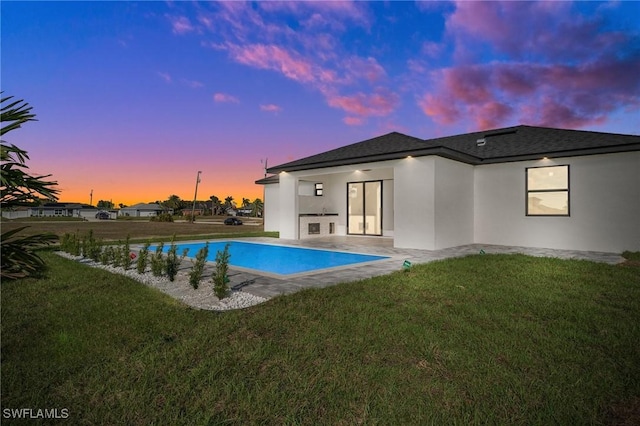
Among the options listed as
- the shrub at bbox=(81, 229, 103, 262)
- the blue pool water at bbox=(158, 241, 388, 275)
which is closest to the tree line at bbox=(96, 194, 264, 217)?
the blue pool water at bbox=(158, 241, 388, 275)

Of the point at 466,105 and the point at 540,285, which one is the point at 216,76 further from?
the point at 540,285

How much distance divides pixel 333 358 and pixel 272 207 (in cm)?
1766

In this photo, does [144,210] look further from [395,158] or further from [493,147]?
[493,147]

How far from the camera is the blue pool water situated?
8883 millimetres

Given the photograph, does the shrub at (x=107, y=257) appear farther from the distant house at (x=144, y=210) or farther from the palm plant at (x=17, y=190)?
the distant house at (x=144, y=210)

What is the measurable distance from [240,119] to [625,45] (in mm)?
16988

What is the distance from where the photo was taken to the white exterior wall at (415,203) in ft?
37.7

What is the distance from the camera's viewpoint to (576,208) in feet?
37.8

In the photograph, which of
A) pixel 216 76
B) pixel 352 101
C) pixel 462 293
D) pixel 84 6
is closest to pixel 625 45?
pixel 352 101

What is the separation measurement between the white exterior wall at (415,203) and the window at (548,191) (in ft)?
13.7

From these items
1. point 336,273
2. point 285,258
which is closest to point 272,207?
point 285,258

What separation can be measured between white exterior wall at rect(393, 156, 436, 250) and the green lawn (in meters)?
Result: 6.16

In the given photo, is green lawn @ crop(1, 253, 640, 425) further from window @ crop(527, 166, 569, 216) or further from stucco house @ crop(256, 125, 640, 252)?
window @ crop(527, 166, 569, 216)

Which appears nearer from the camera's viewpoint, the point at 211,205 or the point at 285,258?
the point at 285,258
